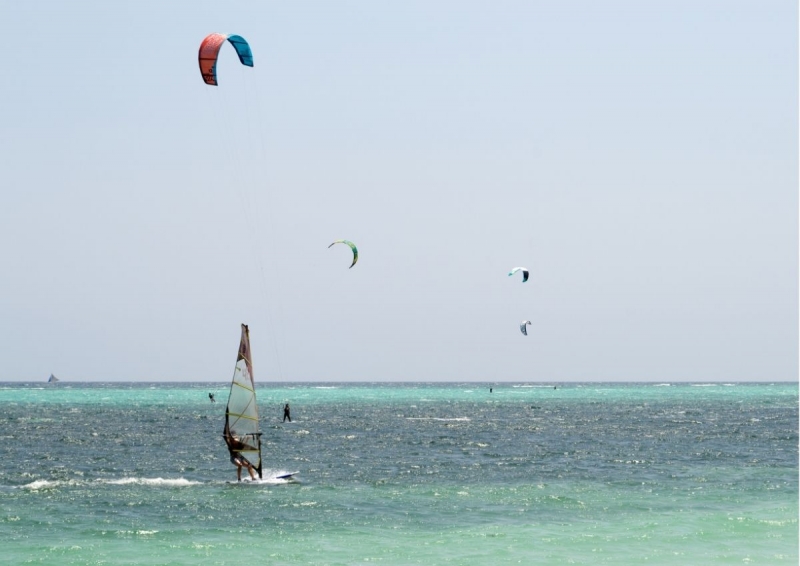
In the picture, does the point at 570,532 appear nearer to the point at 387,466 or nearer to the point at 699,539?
the point at 699,539

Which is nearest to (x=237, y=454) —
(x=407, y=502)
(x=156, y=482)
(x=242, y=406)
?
(x=242, y=406)

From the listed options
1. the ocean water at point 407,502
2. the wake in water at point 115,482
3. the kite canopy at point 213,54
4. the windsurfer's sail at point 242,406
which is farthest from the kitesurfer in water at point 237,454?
the kite canopy at point 213,54

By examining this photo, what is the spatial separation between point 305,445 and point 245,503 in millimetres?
21543

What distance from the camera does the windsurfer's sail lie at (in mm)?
30031

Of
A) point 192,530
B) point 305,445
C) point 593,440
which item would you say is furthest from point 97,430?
point 192,530

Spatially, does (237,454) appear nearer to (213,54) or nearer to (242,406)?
(242,406)

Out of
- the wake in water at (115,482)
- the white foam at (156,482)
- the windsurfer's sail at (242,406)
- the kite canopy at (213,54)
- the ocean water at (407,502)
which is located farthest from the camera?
the white foam at (156,482)

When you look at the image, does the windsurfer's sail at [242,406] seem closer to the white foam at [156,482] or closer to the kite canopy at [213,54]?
the white foam at [156,482]

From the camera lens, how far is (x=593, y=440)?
53.2 meters

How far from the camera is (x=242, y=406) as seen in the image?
3023 cm

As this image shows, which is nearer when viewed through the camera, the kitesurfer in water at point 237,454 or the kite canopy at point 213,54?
the kite canopy at point 213,54

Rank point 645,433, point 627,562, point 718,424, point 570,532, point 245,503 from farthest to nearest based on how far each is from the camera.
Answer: point 718,424 < point 645,433 < point 245,503 < point 570,532 < point 627,562

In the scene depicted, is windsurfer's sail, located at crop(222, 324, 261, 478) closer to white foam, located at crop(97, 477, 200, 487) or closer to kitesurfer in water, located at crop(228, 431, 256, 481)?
kitesurfer in water, located at crop(228, 431, 256, 481)

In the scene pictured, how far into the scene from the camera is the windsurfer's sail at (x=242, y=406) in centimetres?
3003
